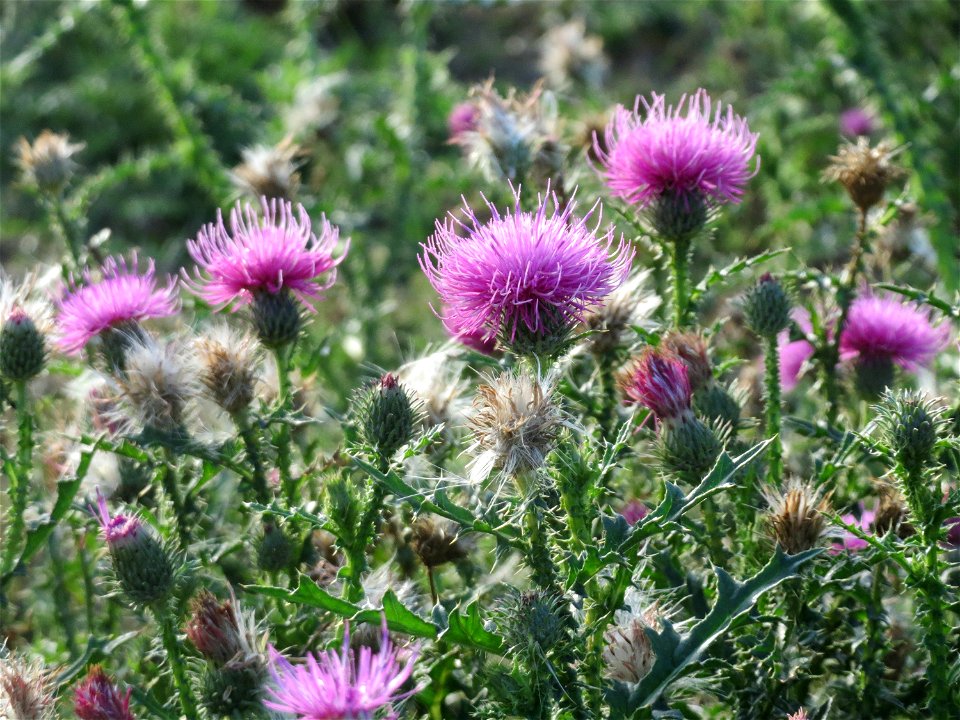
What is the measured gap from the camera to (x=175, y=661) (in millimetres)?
2209

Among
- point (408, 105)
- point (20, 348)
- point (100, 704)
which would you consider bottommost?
point (100, 704)

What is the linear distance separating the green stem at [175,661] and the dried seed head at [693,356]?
4.28 feet

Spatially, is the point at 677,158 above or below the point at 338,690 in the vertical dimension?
above

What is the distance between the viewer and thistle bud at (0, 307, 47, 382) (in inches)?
104

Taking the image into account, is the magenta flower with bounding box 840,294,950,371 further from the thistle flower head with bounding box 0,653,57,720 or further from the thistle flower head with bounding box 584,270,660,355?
the thistle flower head with bounding box 0,653,57,720

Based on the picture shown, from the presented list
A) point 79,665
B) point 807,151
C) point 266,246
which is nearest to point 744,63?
point 807,151

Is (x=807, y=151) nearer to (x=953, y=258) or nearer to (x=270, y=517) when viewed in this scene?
(x=953, y=258)

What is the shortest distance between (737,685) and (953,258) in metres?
2.41

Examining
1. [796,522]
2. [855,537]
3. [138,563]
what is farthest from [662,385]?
[138,563]

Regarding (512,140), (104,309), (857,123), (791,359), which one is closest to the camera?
(104,309)

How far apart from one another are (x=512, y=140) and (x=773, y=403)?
1.23 metres

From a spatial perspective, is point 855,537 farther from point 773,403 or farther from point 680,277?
point 680,277

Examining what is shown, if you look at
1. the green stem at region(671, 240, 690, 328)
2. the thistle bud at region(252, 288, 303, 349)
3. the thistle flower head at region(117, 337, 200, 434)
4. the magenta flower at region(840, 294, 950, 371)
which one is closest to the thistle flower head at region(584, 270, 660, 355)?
the green stem at region(671, 240, 690, 328)

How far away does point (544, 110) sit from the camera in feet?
11.4
